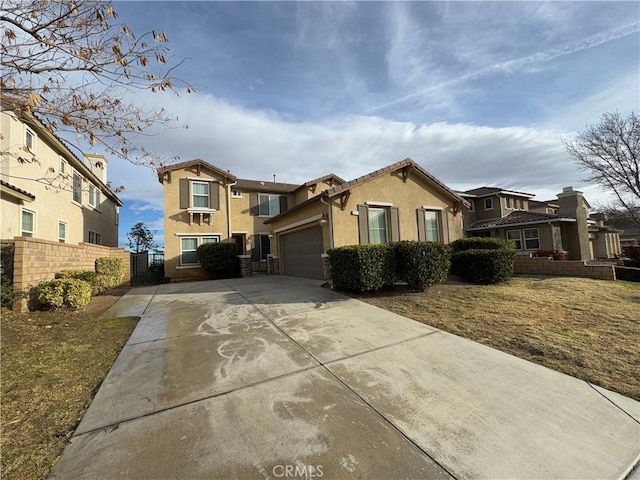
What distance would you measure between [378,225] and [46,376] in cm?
994

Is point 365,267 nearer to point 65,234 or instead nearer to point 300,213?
point 300,213

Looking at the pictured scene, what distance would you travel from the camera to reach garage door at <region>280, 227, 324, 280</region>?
11.6 meters

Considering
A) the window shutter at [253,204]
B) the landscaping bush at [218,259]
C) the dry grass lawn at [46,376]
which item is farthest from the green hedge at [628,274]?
the window shutter at [253,204]

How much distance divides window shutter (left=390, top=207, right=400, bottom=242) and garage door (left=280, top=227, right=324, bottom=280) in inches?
116

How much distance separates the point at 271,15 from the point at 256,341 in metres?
7.19

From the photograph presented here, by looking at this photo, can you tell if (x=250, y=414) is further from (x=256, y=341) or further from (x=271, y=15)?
(x=271, y=15)

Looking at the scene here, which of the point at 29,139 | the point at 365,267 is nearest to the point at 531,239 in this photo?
the point at 365,267

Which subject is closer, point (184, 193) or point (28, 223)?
point (28, 223)

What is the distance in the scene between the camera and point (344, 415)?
2.77 meters

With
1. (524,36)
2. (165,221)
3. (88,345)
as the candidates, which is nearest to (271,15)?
(524,36)

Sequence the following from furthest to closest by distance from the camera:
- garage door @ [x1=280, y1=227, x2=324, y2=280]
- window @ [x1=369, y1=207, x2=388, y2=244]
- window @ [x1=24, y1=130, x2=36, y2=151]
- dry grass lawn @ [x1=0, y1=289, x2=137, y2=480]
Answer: garage door @ [x1=280, y1=227, x2=324, y2=280]
window @ [x1=369, y1=207, x2=388, y2=244]
window @ [x1=24, y1=130, x2=36, y2=151]
dry grass lawn @ [x1=0, y1=289, x2=137, y2=480]

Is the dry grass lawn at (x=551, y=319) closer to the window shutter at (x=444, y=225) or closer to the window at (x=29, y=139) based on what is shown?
the window shutter at (x=444, y=225)

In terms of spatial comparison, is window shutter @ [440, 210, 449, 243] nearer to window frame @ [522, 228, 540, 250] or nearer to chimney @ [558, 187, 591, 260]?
window frame @ [522, 228, 540, 250]

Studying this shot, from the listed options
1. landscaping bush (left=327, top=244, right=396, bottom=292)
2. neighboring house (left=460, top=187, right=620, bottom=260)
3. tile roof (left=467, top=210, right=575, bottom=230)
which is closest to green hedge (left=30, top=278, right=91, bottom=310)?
landscaping bush (left=327, top=244, right=396, bottom=292)
